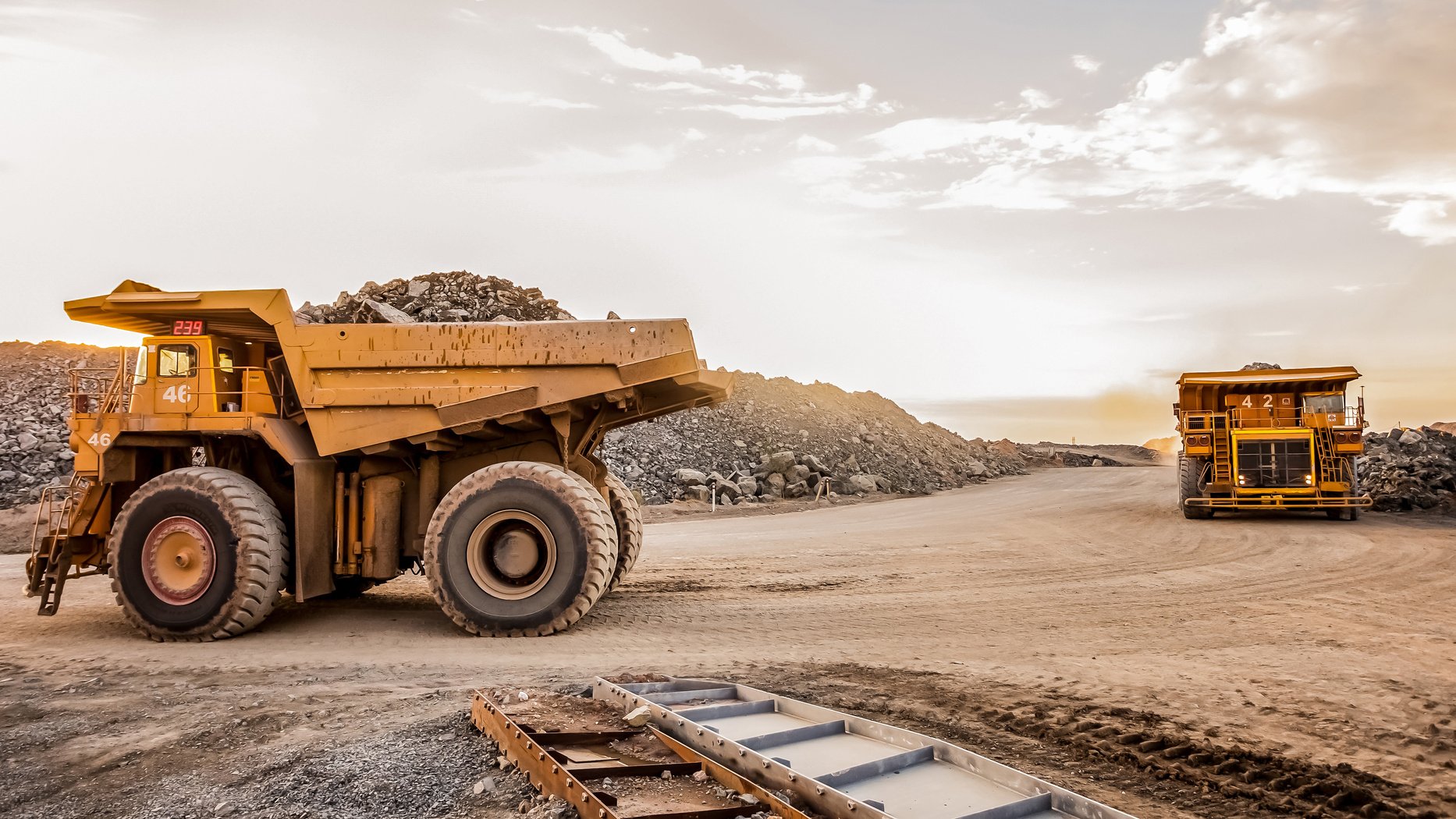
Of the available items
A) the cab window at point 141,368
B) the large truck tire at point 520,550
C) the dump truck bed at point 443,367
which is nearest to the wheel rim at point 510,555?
the large truck tire at point 520,550

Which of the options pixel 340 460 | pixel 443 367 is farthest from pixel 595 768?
pixel 340 460

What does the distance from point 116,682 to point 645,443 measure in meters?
24.1

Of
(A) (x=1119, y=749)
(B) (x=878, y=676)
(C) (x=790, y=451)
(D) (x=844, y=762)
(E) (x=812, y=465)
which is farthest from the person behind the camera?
(C) (x=790, y=451)

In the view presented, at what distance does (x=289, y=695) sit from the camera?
6.67m

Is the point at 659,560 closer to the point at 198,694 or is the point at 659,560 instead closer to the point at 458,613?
the point at 458,613

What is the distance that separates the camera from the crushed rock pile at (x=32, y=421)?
81.2 ft

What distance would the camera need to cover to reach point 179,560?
29.1 feet

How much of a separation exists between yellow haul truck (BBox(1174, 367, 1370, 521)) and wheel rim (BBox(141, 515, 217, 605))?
18.5 m

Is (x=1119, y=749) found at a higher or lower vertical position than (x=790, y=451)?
lower

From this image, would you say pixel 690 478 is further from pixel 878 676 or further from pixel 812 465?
pixel 878 676

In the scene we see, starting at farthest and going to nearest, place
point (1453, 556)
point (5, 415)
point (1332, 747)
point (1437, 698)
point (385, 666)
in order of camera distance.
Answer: point (5, 415) → point (1453, 556) → point (385, 666) → point (1437, 698) → point (1332, 747)

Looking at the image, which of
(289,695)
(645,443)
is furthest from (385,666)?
(645,443)

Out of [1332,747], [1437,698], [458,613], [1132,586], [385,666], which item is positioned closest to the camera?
[1332,747]

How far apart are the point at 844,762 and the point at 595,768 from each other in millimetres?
1284
